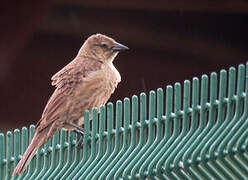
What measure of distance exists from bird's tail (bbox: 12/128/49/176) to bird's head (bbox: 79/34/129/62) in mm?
1378

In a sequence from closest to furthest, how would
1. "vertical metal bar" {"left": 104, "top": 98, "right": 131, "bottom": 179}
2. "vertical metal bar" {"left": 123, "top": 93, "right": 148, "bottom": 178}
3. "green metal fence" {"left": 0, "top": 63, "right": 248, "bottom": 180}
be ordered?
"green metal fence" {"left": 0, "top": 63, "right": 248, "bottom": 180} < "vertical metal bar" {"left": 123, "top": 93, "right": 148, "bottom": 178} < "vertical metal bar" {"left": 104, "top": 98, "right": 131, "bottom": 179}

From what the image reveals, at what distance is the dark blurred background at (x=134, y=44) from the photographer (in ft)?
42.4

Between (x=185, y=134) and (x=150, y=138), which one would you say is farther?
(x=150, y=138)

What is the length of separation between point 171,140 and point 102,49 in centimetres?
257

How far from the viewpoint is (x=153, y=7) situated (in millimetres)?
12625

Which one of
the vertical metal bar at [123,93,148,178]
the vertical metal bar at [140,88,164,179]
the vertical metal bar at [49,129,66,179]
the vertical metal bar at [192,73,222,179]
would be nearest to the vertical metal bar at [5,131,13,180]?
the vertical metal bar at [49,129,66,179]

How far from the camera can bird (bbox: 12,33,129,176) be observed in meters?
7.18

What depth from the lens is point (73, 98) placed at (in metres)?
7.50

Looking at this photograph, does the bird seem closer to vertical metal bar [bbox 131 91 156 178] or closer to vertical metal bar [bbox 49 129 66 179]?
vertical metal bar [bbox 49 129 66 179]

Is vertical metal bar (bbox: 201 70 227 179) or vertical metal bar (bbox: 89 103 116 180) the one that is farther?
vertical metal bar (bbox: 89 103 116 180)

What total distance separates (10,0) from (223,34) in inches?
141

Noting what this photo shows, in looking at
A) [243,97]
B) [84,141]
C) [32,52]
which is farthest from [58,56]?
[243,97]

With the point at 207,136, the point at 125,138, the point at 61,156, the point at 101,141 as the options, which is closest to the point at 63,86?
the point at 61,156

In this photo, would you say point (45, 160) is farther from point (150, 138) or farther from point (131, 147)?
point (150, 138)
